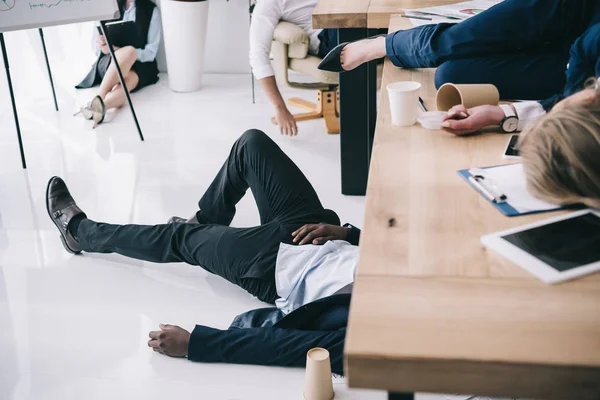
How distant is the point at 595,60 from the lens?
1548 millimetres

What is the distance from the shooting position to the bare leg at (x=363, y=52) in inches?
78.8

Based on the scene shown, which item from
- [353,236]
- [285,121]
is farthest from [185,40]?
[353,236]

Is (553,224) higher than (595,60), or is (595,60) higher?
(595,60)

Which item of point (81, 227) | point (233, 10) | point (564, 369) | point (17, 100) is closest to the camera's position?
point (564, 369)

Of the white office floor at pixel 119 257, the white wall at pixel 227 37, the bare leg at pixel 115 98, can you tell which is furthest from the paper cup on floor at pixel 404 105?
the white wall at pixel 227 37

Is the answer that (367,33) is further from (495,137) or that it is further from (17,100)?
(17,100)

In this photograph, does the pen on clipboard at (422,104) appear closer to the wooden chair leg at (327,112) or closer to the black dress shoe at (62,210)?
the black dress shoe at (62,210)

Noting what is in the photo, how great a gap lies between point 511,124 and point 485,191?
0.38m

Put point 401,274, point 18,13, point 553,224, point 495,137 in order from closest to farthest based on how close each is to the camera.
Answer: point 401,274
point 553,224
point 495,137
point 18,13

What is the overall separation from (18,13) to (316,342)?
2314 millimetres

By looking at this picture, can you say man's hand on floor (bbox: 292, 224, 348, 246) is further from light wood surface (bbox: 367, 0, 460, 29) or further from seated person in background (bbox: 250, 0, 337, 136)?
seated person in background (bbox: 250, 0, 337, 136)

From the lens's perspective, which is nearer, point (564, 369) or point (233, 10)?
point (564, 369)

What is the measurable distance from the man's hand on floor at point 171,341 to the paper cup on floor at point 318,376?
0.38 meters

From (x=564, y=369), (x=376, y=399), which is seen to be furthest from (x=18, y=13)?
(x=564, y=369)
